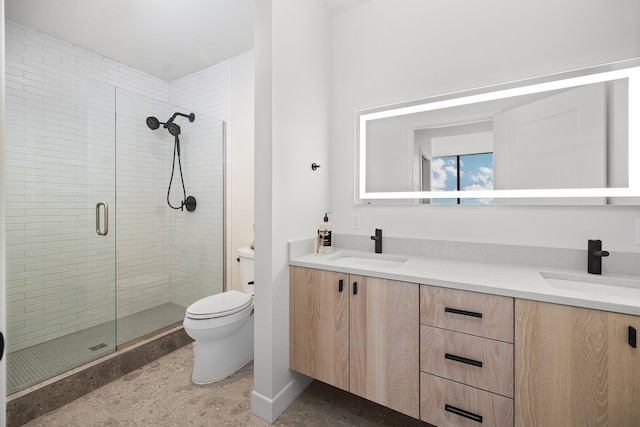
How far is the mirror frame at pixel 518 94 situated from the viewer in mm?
1293

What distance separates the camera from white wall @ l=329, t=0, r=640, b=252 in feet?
4.44

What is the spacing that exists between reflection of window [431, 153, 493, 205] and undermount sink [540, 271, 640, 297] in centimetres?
49

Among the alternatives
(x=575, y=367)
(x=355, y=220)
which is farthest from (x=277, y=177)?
(x=575, y=367)

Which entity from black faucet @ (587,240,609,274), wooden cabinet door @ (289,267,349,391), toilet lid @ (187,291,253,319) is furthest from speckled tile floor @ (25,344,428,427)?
black faucet @ (587,240,609,274)

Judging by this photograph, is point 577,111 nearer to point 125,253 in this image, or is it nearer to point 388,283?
point 388,283

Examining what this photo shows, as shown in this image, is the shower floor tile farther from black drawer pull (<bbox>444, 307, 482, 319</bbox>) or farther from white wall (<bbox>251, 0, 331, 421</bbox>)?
black drawer pull (<bbox>444, 307, 482, 319</bbox>)

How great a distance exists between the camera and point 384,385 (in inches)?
53.6

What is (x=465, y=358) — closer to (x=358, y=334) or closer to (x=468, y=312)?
(x=468, y=312)

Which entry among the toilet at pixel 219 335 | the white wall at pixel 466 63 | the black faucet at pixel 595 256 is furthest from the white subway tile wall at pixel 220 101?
the black faucet at pixel 595 256

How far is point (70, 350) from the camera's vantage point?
1.95 m

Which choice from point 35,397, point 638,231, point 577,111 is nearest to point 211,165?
point 35,397

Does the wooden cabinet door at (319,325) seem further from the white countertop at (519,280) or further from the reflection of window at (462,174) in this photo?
the reflection of window at (462,174)

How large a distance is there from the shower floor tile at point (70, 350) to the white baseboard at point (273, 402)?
1.20 metres

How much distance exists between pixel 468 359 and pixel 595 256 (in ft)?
2.62
